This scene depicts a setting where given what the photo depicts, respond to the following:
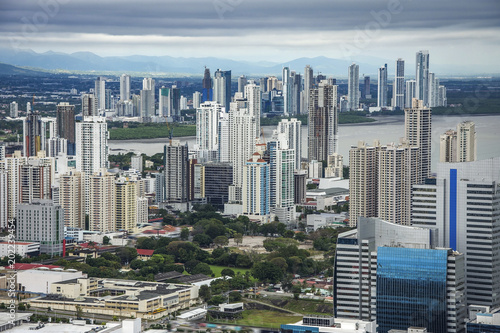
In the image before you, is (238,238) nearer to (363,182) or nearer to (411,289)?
(363,182)

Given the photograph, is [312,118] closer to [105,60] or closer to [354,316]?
[105,60]

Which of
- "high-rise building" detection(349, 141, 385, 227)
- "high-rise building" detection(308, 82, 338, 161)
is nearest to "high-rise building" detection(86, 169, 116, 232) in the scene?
"high-rise building" detection(349, 141, 385, 227)

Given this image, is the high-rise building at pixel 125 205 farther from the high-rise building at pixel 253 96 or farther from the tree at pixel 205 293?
the high-rise building at pixel 253 96

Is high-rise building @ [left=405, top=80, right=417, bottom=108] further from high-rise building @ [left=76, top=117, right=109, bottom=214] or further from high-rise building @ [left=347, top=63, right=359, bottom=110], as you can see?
high-rise building @ [left=76, top=117, right=109, bottom=214]

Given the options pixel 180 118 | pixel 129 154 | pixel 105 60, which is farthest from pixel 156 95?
pixel 105 60

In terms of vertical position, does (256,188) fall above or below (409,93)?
below

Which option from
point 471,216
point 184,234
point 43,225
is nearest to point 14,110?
point 184,234
